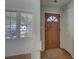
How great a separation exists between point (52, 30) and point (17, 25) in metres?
3.63

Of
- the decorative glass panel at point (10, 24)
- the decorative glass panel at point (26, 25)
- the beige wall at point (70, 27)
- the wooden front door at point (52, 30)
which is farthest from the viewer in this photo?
the wooden front door at point (52, 30)

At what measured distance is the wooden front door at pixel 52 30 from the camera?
220 inches

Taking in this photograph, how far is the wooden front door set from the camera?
5590 mm

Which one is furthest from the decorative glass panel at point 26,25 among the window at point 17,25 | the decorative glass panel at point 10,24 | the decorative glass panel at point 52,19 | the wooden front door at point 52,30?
the decorative glass panel at point 52,19

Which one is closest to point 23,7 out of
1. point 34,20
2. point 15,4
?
point 15,4

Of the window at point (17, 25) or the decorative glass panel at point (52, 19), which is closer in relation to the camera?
the window at point (17, 25)

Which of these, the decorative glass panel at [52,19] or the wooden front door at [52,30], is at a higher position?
the decorative glass panel at [52,19]

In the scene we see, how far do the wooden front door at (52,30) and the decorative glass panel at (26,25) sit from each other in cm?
315

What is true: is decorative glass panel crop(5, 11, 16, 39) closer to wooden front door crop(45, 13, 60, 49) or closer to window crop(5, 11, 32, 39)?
window crop(5, 11, 32, 39)

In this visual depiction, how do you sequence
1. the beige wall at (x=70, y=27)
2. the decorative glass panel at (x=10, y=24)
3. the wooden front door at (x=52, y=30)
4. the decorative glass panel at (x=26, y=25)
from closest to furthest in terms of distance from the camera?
the decorative glass panel at (x=10, y=24), the decorative glass panel at (x=26, y=25), the beige wall at (x=70, y=27), the wooden front door at (x=52, y=30)

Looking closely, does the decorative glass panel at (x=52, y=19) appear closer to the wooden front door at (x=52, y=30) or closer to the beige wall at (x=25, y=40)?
the wooden front door at (x=52, y=30)

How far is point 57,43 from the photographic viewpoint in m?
5.86
